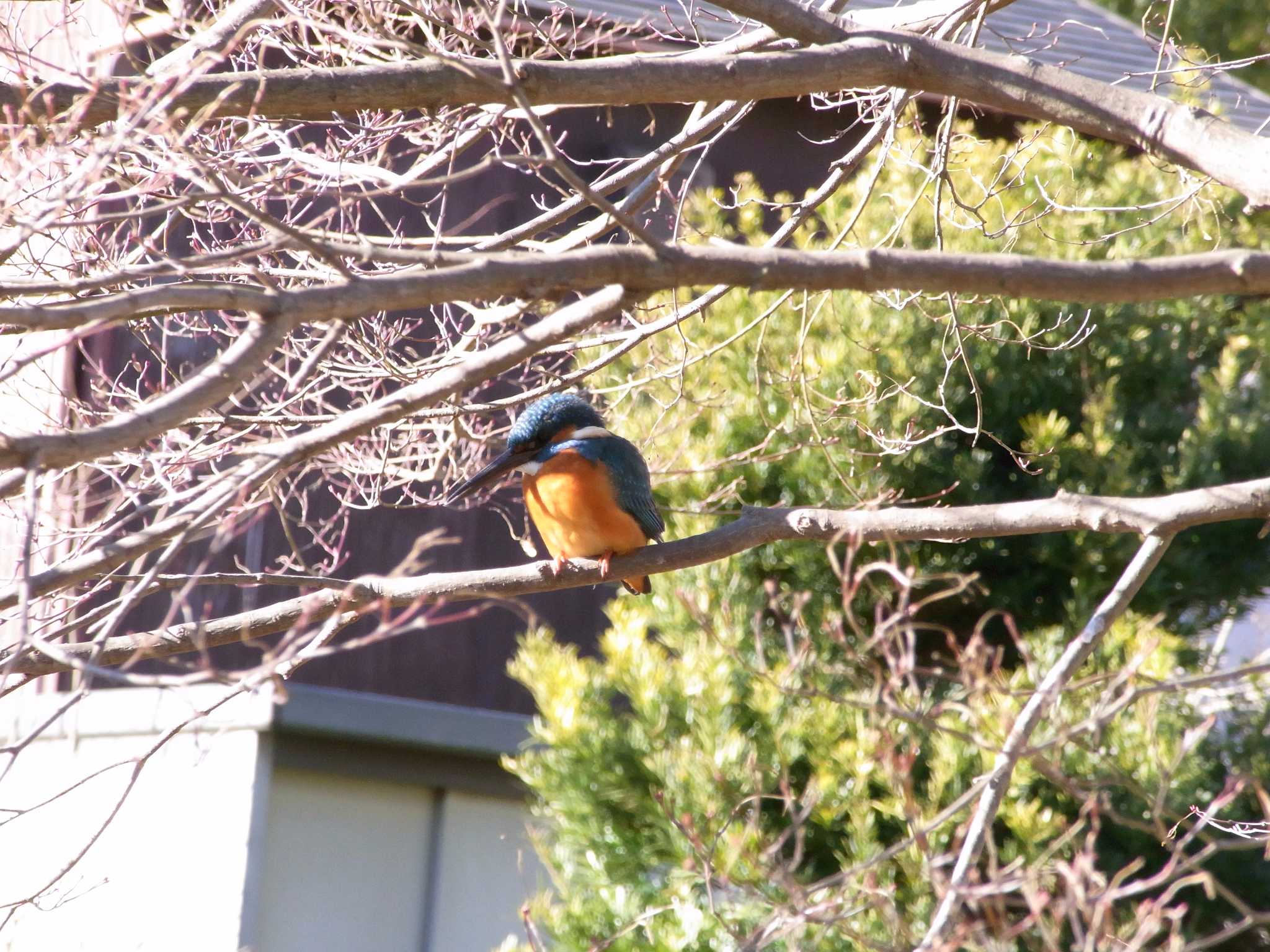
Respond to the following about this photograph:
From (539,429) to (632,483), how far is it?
0.37m

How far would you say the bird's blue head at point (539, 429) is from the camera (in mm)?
4719

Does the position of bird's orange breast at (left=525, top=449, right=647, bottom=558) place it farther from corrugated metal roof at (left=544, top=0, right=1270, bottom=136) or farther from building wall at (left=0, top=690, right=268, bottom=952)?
corrugated metal roof at (left=544, top=0, right=1270, bottom=136)

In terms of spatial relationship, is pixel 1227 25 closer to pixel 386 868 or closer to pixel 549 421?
pixel 386 868

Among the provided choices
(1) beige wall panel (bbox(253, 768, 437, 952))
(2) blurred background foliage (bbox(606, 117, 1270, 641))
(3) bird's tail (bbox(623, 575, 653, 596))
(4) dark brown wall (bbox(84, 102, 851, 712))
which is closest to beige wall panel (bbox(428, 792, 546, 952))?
(1) beige wall panel (bbox(253, 768, 437, 952))

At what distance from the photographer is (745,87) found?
2.84 metres

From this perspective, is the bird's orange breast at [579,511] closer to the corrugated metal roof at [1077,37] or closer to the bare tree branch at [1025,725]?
the bare tree branch at [1025,725]

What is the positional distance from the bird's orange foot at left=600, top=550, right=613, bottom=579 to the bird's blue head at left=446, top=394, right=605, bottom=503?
642 mm

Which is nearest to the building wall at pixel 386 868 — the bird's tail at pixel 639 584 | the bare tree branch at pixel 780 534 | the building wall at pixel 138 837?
the building wall at pixel 138 837

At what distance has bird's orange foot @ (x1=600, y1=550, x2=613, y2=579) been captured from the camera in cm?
378

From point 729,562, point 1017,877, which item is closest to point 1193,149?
point 1017,877

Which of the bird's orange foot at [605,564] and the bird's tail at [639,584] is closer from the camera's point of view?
the bird's orange foot at [605,564]

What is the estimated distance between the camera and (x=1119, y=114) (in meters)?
2.81

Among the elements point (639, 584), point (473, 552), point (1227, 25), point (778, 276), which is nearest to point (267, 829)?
point (473, 552)

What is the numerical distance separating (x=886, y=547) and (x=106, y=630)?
3909mm
